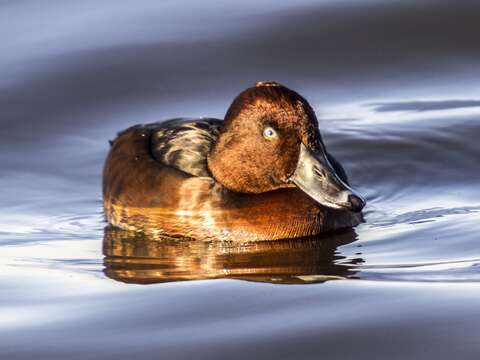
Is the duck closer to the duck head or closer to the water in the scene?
the duck head

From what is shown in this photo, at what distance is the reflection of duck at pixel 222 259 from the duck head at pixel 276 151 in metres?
0.34

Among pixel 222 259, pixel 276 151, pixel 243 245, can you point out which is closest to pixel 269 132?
pixel 276 151

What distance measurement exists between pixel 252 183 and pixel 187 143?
60 centimetres

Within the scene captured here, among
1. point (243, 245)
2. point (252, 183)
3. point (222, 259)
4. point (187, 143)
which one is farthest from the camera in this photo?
point (187, 143)

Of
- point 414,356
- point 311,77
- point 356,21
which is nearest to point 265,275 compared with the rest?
point 414,356

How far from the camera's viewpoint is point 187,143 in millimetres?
8703

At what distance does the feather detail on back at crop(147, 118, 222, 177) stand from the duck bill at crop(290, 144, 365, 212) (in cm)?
63

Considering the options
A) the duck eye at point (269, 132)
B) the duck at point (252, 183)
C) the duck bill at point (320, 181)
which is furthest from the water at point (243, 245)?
the duck eye at point (269, 132)

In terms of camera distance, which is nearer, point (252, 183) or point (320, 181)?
point (320, 181)

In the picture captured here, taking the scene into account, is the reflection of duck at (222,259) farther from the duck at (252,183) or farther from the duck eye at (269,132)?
the duck eye at (269,132)

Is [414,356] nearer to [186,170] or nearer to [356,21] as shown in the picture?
[186,170]

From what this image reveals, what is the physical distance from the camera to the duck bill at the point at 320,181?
8.17m

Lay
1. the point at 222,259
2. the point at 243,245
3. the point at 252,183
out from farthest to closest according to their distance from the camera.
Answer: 1. the point at 252,183
2. the point at 243,245
3. the point at 222,259

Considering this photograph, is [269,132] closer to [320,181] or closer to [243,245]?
[320,181]
